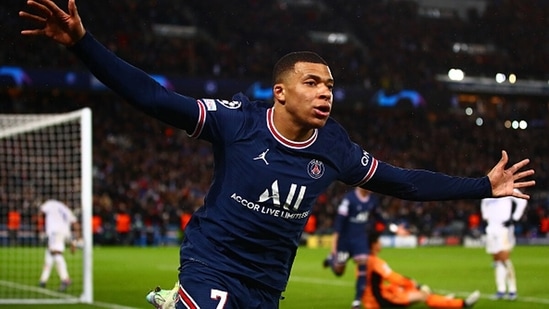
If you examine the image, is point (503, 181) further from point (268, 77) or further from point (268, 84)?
point (268, 77)

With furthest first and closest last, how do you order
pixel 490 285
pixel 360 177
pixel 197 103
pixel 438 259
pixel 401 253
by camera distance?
1. pixel 401 253
2. pixel 438 259
3. pixel 490 285
4. pixel 360 177
5. pixel 197 103

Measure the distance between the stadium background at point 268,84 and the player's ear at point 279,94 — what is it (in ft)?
77.3

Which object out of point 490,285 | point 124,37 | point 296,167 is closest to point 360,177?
point 296,167

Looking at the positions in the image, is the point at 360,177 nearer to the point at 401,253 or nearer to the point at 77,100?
the point at 401,253

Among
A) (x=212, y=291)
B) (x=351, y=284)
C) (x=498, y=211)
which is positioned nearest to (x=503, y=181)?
(x=212, y=291)

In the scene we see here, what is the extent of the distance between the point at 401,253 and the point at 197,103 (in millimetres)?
23219

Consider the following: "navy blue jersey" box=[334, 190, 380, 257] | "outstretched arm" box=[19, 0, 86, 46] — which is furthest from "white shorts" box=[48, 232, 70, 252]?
"outstretched arm" box=[19, 0, 86, 46]

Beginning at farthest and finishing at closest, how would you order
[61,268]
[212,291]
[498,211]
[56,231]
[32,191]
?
[32,191] < [56,231] < [61,268] < [498,211] < [212,291]

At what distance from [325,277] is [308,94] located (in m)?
12.8

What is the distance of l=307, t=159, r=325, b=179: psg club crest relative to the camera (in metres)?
4.66

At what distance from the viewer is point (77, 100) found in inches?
1435

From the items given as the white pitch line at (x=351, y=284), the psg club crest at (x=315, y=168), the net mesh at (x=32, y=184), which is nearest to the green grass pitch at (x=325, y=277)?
the white pitch line at (x=351, y=284)

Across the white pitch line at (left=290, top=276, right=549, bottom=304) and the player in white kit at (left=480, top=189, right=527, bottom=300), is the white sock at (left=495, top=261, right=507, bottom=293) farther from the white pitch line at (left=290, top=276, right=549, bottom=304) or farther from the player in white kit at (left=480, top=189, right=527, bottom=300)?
the white pitch line at (left=290, top=276, right=549, bottom=304)

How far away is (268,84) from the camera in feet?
116
